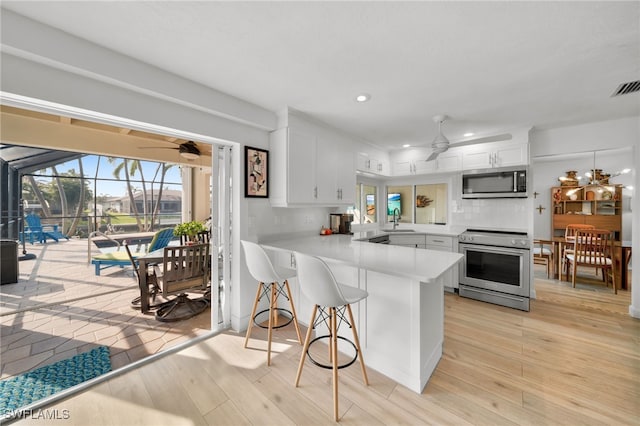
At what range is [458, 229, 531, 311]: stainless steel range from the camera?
3141 mm

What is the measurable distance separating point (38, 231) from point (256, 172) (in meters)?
5.34

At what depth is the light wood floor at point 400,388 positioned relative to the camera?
1558 millimetres

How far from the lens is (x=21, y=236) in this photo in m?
4.61

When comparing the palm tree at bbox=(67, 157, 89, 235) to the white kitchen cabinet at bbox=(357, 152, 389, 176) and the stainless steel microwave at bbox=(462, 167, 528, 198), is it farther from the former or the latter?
the stainless steel microwave at bbox=(462, 167, 528, 198)

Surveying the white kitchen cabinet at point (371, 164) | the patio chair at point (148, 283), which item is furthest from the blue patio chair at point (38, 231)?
the white kitchen cabinet at point (371, 164)

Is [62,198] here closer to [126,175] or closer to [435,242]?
[126,175]

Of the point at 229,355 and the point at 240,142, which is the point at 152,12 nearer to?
the point at 240,142

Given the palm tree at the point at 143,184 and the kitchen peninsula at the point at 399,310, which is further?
the palm tree at the point at 143,184

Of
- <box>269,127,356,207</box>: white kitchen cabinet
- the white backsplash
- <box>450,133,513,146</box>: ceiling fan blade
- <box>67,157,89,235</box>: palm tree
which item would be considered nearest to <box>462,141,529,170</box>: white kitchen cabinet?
<box>450,133,513,146</box>: ceiling fan blade

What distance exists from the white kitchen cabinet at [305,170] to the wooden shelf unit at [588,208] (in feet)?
19.1

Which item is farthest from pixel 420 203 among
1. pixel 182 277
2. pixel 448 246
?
pixel 182 277

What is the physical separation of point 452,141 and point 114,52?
13.2 feet

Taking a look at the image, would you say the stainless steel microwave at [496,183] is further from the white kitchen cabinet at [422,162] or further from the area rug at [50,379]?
the area rug at [50,379]

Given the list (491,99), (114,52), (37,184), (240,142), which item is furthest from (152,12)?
(37,184)
